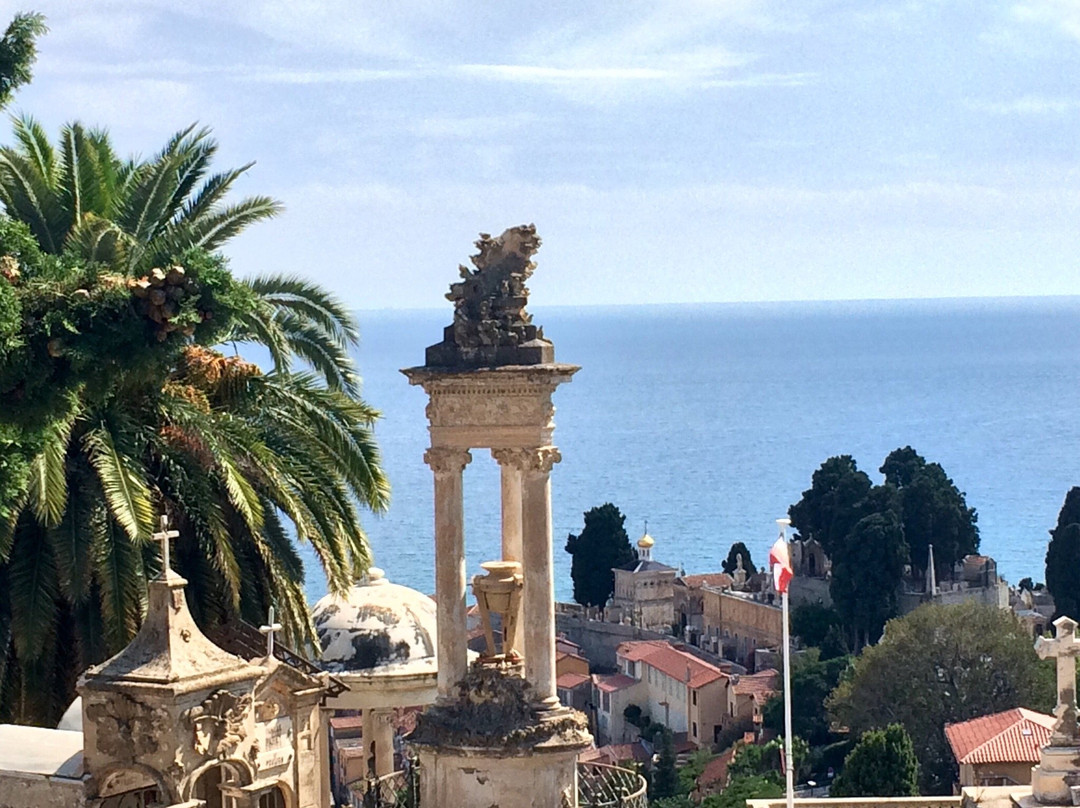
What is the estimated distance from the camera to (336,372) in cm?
2003

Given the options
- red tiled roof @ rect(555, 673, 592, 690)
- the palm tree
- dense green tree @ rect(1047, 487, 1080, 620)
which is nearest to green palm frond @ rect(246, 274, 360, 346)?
the palm tree

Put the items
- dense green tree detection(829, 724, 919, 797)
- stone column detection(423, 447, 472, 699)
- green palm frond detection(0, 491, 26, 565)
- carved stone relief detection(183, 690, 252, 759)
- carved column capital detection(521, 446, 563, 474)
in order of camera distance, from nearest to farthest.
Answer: carved stone relief detection(183, 690, 252, 759) < carved column capital detection(521, 446, 563, 474) < stone column detection(423, 447, 472, 699) < green palm frond detection(0, 491, 26, 565) < dense green tree detection(829, 724, 919, 797)

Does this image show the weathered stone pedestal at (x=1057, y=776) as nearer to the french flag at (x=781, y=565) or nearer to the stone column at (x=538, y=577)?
the stone column at (x=538, y=577)

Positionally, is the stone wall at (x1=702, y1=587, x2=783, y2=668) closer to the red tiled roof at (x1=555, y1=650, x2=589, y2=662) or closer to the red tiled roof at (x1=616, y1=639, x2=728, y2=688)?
the red tiled roof at (x1=616, y1=639, x2=728, y2=688)

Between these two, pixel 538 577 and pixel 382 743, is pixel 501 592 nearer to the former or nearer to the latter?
pixel 538 577

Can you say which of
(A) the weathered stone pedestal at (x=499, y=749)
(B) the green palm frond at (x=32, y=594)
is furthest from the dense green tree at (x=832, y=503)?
(A) the weathered stone pedestal at (x=499, y=749)

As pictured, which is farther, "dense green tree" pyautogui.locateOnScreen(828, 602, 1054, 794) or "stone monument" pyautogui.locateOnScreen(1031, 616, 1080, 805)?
"dense green tree" pyautogui.locateOnScreen(828, 602, 1054, 794)

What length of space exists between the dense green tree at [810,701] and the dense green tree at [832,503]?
10.7 m

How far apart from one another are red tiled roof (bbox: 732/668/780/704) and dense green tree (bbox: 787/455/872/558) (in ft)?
23.7

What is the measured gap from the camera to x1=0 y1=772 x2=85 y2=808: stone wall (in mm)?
12742

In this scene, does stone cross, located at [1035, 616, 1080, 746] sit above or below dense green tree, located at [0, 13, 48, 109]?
below

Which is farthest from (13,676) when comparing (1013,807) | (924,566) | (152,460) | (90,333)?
(924,566)

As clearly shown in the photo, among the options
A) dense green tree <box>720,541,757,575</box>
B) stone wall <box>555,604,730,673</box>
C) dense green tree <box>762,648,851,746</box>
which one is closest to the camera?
dense green tree <box>762,648,851,746</box>

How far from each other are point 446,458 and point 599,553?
81655 mm
